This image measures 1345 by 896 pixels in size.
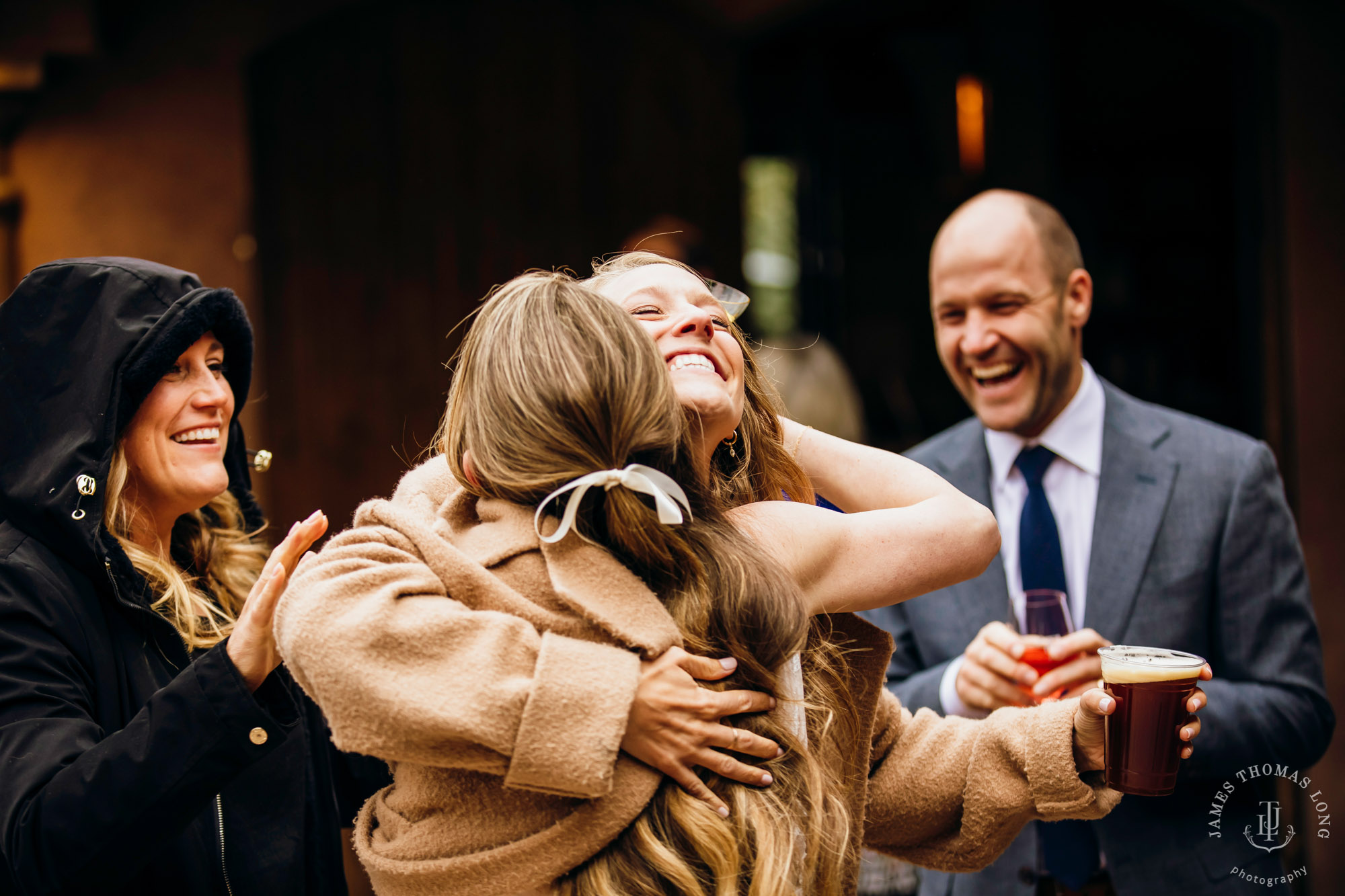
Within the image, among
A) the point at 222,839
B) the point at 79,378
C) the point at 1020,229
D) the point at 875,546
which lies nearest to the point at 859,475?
the point at 875,546

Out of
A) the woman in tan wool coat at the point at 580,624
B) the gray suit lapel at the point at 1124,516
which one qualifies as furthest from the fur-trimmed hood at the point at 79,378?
the gray suit lapel at the point at 1124,516

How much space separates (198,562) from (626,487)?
1.13 metres

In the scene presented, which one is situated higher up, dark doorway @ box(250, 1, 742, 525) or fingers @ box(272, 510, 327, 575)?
dark doorway @ box(250, 1, 742, 525)

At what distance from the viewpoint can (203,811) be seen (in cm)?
180

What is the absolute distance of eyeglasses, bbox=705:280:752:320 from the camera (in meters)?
1.83

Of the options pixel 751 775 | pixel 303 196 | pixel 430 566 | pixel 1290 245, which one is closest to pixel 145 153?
pixel 303 196

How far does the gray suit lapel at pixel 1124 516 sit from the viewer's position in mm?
2350

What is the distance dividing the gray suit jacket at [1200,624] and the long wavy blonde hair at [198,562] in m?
1.48

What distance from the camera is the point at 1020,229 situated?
2.64 meters

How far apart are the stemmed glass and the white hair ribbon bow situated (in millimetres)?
959

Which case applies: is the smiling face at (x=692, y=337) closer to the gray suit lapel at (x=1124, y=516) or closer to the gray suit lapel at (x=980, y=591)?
the gray suit lapel at (x=980, y=591)

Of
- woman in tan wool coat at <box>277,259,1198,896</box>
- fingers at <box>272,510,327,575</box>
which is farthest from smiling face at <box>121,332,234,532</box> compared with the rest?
woman in tan wool coat at <box>277,259,1198,896</box>

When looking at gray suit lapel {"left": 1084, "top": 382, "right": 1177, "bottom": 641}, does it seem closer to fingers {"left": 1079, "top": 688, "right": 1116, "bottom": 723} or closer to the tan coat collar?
fingers {"left": 1079, "top": 688, "right": 1116, "bottom": 723}

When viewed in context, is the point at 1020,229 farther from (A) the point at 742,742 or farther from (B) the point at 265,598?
(B) the point at 265,598
